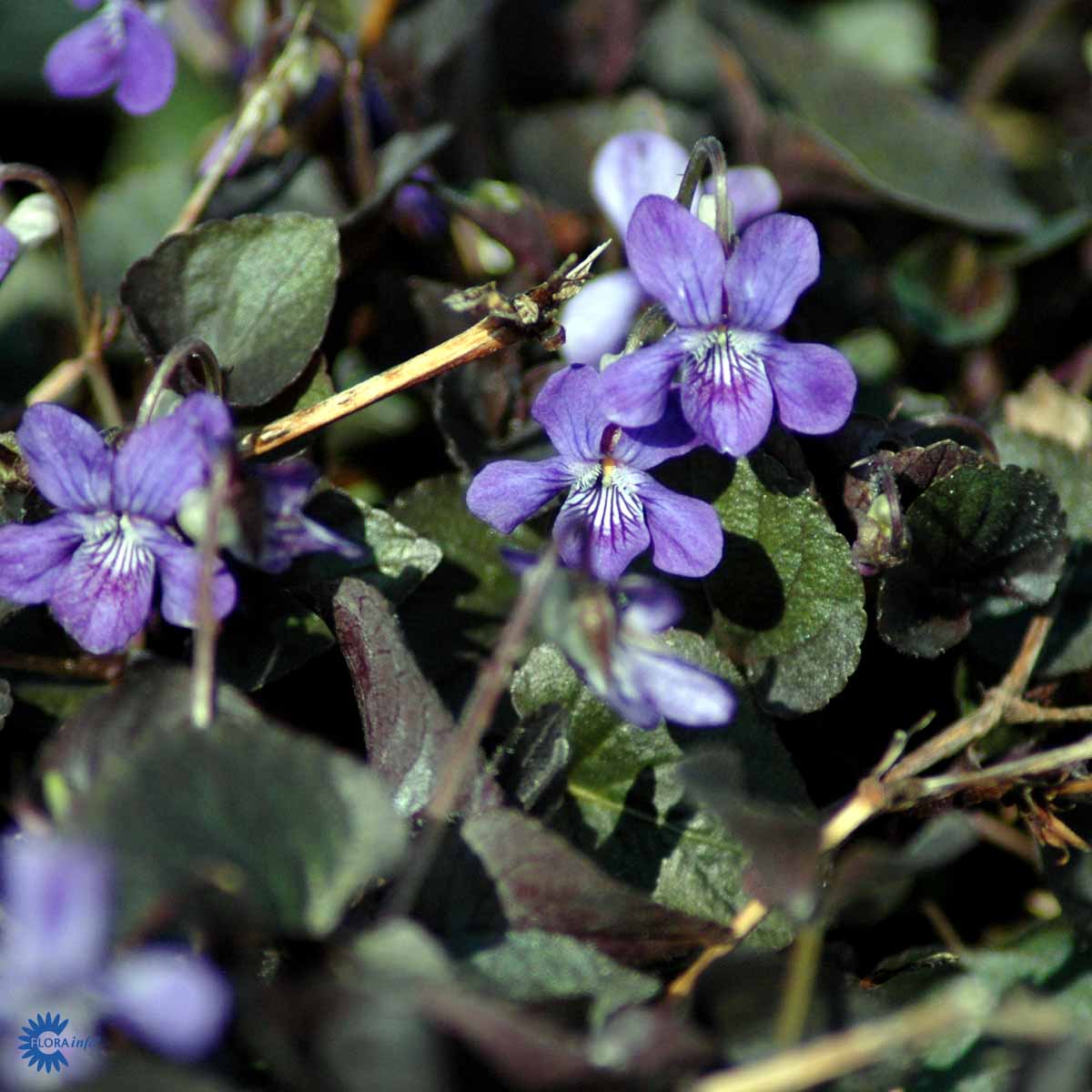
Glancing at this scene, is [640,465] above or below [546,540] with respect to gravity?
above

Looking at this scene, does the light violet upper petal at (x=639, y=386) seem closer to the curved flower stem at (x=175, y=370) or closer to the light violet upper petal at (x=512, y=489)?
the light violet upper petal at (x=512, y=489)

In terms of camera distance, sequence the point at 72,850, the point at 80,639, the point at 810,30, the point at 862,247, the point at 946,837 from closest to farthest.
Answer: the point at 72,850 < the point at 946,837 < the point at 80,639 < the point at 862,247 < the point at 810,30

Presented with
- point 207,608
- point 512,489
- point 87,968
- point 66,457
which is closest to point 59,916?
point 87,968

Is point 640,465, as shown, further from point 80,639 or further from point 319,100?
point 319,100

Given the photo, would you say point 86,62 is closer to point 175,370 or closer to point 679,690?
point 175,370

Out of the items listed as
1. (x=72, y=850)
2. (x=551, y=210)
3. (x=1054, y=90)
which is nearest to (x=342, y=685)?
(x=72, y=850)

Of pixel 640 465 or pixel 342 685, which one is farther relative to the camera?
pixel 342 685

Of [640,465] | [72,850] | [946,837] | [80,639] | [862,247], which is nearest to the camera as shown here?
[72,850]

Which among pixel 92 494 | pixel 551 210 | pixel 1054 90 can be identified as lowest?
pixel 1054 90
